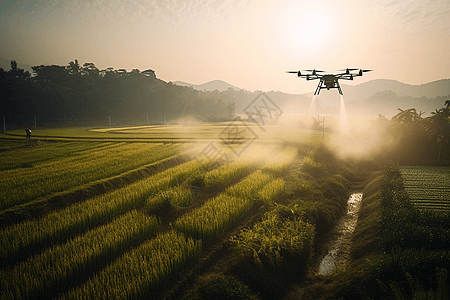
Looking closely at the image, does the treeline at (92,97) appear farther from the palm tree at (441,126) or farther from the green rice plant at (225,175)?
the palm tree at (441,126)

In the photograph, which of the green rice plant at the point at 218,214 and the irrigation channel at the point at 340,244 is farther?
the irrigation channel at the point at 340,244

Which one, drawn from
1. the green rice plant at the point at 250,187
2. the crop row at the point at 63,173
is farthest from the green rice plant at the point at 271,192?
the crop row at the point at 63,173

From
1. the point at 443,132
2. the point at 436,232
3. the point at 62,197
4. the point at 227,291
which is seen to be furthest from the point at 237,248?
the point at 443,132

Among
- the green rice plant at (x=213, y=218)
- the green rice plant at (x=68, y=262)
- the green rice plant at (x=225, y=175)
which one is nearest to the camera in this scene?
the green rice plant at (x=68, y=262)

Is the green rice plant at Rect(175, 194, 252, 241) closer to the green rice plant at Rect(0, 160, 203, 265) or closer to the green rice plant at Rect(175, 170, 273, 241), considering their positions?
the green rice plant at Rect(175, 170, 273, 241)

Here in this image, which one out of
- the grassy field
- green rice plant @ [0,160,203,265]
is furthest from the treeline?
green rice plant @ [0,160,203,265]

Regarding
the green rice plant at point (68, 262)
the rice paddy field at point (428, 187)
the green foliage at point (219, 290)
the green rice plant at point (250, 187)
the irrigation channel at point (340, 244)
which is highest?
the green rice plant at point (250, 187)
